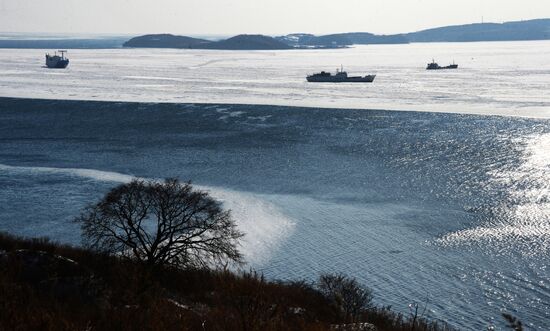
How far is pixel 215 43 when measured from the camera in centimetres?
13050

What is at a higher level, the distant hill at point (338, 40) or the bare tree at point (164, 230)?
the distant hill at point (338, 40)

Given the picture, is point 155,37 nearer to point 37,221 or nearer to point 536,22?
point 536,22

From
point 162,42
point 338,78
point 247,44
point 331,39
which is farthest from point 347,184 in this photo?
point 331,39

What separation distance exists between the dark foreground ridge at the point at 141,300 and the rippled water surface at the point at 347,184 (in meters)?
2.05

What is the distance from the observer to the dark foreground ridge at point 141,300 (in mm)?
5133

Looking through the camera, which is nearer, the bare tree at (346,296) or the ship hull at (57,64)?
the bare tree at (346,296)

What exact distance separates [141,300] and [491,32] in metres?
175

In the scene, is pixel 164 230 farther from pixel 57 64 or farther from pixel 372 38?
pixel 372 38

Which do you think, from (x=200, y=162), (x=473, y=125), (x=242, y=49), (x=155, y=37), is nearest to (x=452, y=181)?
(x=200, y=162)

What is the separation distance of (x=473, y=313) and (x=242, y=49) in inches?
4722

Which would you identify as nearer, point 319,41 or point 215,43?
point 215,43

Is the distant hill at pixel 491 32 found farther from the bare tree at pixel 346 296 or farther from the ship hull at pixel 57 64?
the bare tree at pixel 346 296

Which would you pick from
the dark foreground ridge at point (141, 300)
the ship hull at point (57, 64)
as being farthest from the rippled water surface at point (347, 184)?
the ship hull at point (57, 64)

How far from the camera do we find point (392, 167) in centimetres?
2170
